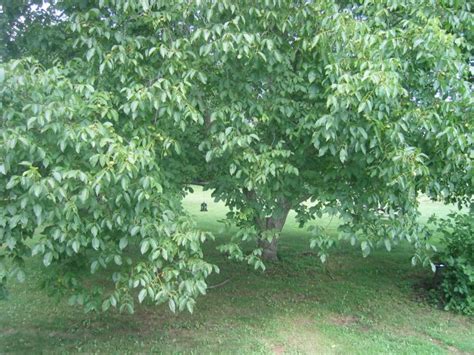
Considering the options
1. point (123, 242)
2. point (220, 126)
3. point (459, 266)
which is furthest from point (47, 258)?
point (459, 266)

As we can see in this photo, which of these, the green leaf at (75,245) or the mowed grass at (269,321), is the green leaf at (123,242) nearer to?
the green leaf at (75,245)

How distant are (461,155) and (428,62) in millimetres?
755

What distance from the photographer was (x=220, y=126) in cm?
371

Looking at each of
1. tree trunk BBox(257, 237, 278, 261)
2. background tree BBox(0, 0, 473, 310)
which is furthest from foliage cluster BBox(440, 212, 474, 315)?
tree trunk BBox(257, 237, 278, 261)

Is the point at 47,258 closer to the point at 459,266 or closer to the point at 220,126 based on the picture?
the point at 220,126

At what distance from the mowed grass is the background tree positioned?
55.1 inches

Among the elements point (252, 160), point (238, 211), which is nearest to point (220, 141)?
point (252, 160)

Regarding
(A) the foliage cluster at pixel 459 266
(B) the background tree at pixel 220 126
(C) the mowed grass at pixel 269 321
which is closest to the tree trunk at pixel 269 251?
(C) the mowed grass at pixel 269 321

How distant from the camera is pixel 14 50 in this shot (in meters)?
4.62

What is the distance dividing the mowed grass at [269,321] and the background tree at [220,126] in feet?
4.59

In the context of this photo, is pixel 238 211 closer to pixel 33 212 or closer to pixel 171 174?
pixel 171 174

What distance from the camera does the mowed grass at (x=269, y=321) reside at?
16.0 ft

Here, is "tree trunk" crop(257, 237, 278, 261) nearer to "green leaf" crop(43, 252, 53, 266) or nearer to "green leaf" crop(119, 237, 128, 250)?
"green leaf" crop(119, 237, 128, 250)

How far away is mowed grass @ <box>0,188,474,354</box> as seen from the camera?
4.86 metres
